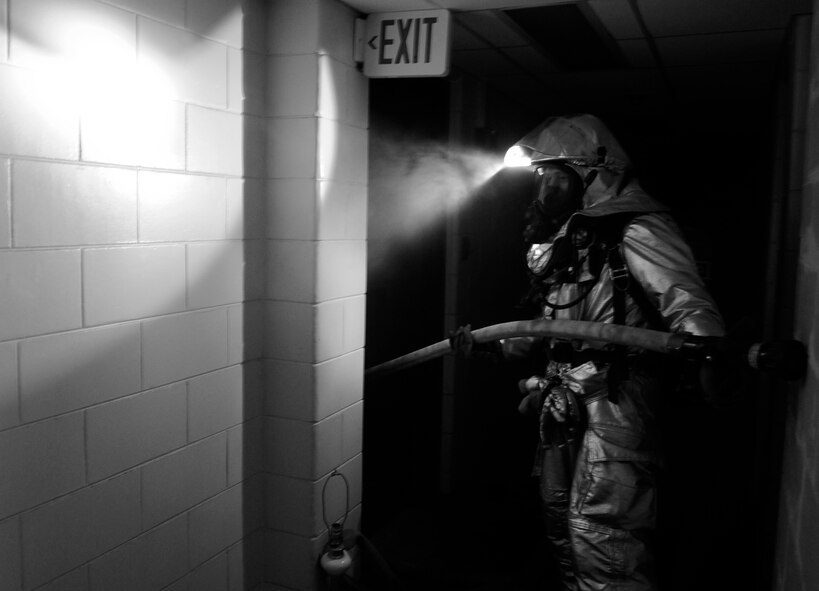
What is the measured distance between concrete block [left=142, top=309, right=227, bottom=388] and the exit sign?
116 cm

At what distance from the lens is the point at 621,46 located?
12.1 ft

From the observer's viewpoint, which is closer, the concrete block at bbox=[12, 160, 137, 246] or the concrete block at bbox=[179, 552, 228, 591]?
the concrete block at bbox=[12, 160, 137, 246]

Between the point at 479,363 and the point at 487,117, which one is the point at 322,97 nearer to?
the point at 487,117

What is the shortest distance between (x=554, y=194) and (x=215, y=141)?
1.50 m

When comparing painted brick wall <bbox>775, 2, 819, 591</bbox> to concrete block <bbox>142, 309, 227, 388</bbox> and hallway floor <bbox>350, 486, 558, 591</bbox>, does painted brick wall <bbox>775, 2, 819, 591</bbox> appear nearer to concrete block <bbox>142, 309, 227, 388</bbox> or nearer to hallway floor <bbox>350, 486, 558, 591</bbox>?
hallway floor <bbox>350, 486, 558, 591</bbox>

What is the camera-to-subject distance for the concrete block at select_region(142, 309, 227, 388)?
2.26 m

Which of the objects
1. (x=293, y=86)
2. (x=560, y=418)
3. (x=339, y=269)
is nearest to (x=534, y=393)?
(x=560, y=418)

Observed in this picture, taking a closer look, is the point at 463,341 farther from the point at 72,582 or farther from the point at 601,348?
the point at 72,582

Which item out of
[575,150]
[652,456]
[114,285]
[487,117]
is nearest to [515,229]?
[487,117]

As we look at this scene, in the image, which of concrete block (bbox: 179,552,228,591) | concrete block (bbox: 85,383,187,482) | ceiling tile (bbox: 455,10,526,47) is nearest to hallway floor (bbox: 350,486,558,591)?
concrete block (bbox: 179,552,228,591)

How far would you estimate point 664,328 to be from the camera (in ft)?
9.80

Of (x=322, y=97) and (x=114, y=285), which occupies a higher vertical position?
(x=322, y=97)

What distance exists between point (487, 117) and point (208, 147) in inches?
100

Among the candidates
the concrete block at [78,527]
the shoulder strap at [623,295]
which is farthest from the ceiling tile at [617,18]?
the concrete block at [78,527]
